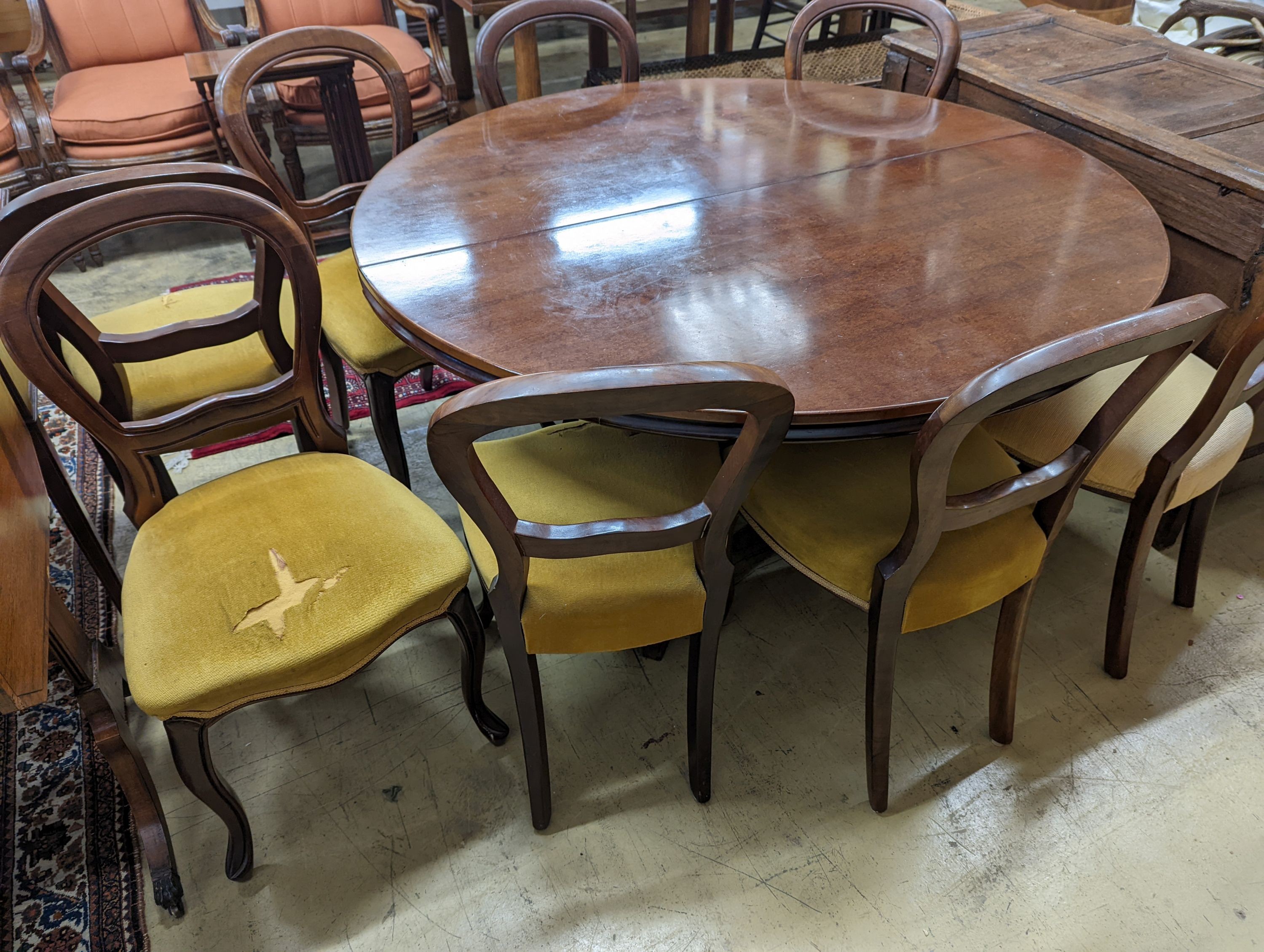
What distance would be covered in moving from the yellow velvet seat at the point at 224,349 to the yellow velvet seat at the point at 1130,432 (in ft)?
3.94

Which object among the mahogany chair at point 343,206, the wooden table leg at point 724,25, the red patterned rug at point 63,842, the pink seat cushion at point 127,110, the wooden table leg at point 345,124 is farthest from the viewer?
the wooden table leg at point 724,25

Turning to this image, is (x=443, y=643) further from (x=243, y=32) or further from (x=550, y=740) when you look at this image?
(x=243, y=32)

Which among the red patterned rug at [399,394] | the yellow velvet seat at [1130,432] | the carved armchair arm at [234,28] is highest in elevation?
the carved armchair arm at [234,28]

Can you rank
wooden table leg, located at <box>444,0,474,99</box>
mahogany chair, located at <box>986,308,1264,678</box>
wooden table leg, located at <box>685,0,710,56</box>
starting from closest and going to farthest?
mahogany chair, located at <box>986,308,1264,678</box> < wooden table leg, located at <box>685,0,710,56</box> < wooden table leg, located at <box>444,0,474,99</box>

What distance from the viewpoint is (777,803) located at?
1433mm

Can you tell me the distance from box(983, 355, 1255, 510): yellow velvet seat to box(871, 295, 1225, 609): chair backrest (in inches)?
10.2

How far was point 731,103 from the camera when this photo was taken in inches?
77.0

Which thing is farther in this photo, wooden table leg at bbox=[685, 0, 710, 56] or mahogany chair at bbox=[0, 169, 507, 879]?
wooden table leg at bbox=[685, 0, 710, 56]

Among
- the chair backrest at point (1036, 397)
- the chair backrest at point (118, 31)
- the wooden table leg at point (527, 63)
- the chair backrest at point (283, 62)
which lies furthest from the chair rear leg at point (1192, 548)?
the chair backrest at point (118, 31)

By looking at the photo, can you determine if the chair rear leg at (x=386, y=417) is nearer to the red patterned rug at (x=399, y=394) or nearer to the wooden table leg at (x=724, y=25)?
the red patterned rug at (x=399, y=394)

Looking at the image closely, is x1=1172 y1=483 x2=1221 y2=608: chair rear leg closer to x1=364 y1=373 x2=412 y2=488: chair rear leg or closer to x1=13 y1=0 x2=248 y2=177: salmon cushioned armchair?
x1=364 y1=373 x2=412 y2=488: chair rear leg

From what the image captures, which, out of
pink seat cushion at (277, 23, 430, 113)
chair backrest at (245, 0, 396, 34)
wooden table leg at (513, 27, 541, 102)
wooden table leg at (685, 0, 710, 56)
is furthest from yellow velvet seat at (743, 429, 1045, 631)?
wooden table leg at (685, 0, 710, 56)

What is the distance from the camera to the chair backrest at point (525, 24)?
1966mm

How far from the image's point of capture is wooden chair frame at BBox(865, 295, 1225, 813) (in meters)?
0.89
